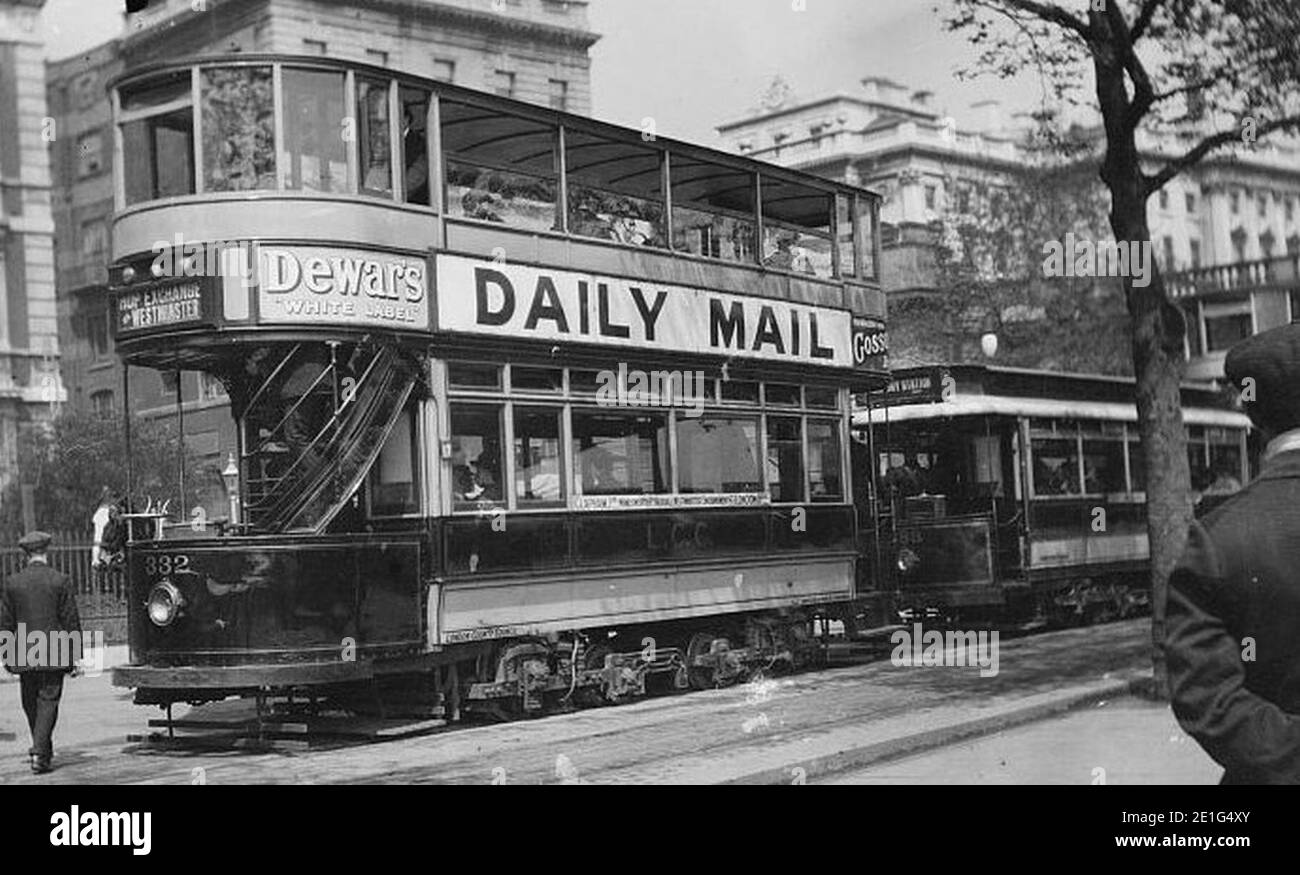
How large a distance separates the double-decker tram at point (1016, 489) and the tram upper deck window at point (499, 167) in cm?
433

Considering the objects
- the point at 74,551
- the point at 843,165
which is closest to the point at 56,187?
the point at 74,551

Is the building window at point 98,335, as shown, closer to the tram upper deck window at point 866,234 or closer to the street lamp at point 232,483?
the street lamp at point 232,483

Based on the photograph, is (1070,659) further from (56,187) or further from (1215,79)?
(56,187)

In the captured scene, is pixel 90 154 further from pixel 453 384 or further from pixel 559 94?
pixel 559 94

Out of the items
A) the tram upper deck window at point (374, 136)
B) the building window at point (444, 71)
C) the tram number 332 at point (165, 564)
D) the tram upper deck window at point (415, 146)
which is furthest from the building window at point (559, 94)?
the tram number 332 at point (165, 564)

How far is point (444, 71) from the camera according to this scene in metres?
10.3

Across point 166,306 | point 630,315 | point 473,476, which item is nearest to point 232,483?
point 166,306

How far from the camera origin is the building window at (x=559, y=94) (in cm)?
959

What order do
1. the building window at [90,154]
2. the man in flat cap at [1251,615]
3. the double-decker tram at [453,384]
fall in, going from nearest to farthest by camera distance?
the man in flat cap at [1251,615]
the double-decker tram at [453,384]
the building window at [90,154]

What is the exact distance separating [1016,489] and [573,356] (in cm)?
750

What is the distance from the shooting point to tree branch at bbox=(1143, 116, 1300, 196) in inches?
372

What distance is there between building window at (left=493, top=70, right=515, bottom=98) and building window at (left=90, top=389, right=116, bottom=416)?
1091 centimetres

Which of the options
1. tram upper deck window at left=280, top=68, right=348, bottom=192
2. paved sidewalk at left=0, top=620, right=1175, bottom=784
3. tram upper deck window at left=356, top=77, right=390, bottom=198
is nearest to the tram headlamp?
paved sidewalk at left=0, top=620, right=1175, bottom=784
